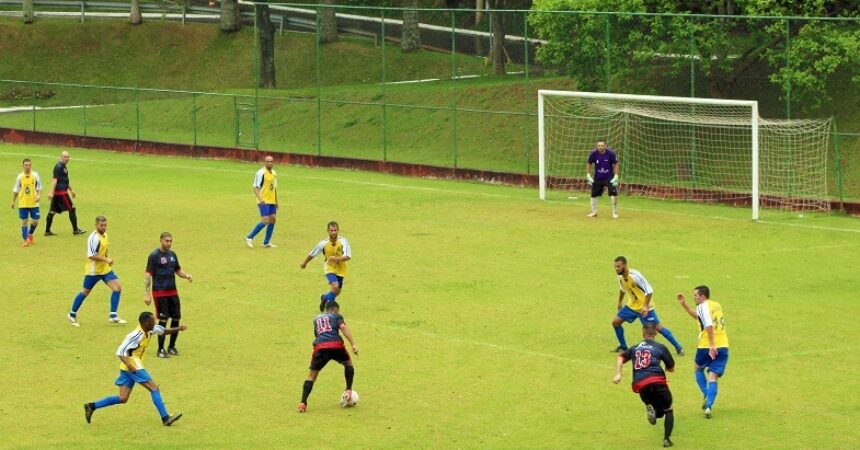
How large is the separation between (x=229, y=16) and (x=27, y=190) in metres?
46.3

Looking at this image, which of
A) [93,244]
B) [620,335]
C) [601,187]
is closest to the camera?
[620,335]

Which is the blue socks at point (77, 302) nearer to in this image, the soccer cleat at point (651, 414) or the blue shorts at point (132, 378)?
the blue shorts at point (132, 378)

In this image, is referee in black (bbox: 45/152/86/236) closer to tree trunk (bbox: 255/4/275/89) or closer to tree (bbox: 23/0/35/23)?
tree trunk (bbox: 255/4/275/89)

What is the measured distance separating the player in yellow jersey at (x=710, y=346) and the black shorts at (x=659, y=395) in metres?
1.45

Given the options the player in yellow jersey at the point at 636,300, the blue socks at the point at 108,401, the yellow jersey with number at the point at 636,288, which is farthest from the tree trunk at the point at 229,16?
the blue socks at the point at 108,401

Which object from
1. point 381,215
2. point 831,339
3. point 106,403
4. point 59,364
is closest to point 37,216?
point 381,215

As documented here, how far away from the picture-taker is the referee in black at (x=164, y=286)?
22453 mm

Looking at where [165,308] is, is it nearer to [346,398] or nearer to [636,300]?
[346,398]

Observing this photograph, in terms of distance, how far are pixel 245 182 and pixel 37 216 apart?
13.0 meters

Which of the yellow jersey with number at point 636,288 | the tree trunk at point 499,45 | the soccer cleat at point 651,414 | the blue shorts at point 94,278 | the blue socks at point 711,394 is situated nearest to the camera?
the soccer cleat at point 651,414

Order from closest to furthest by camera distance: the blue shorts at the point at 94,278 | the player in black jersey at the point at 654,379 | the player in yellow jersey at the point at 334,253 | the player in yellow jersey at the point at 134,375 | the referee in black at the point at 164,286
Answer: the player in black jersey at the point at 654,379, the player in yellow jersey at the point at 134,375, the referee in black at the point at 164,286, the player in yellow jersey at the point at 334,253, the blue shorts at the point at 94,278

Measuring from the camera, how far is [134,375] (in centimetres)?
1822

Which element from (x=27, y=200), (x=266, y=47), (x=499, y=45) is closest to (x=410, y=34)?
(x=266, y=47)

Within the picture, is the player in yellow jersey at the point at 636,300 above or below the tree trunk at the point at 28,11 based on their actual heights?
below
